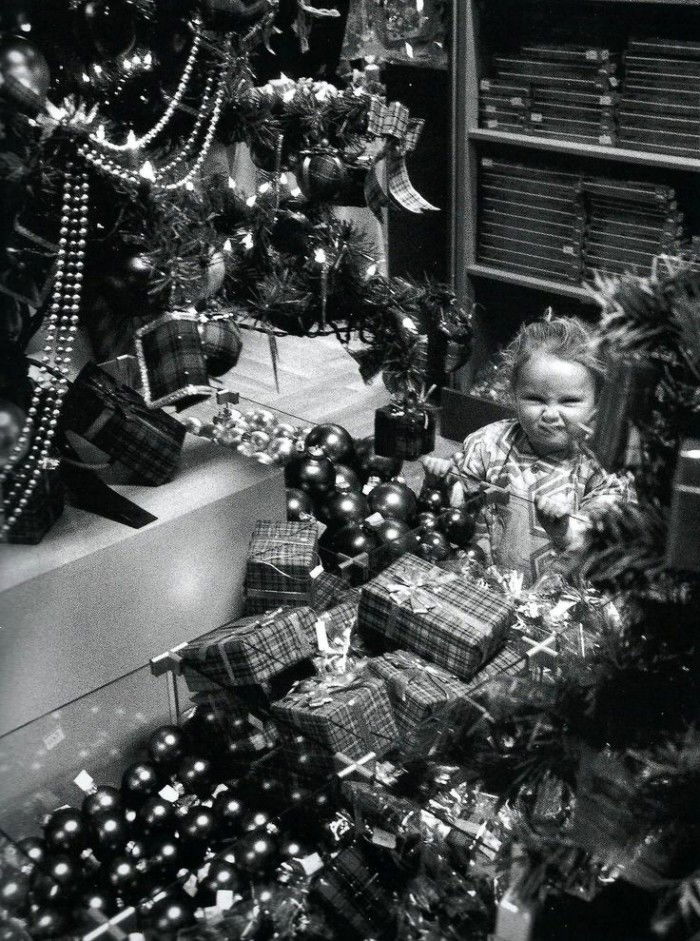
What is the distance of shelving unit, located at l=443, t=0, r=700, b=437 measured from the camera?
3.18 m

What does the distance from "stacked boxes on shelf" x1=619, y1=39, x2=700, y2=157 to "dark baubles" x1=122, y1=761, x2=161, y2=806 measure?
2327 millimetres

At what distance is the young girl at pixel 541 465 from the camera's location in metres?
2.21

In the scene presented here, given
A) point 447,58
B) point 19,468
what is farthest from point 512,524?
point 447,58

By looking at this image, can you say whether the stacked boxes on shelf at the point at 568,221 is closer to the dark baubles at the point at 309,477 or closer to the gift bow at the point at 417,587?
the dark baubles at the point at 309,477

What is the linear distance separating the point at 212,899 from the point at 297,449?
1600 millimetres

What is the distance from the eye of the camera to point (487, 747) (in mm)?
1254

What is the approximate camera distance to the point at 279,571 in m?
A: 2.14

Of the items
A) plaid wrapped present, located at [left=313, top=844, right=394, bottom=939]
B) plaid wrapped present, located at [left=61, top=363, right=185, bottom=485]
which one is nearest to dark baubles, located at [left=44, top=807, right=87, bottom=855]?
plaid wrapped present, located at [left=313, top=844, right=394, bottom=939]

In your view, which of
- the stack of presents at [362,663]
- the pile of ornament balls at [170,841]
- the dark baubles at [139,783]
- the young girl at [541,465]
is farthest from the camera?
the young girl at [541,465]

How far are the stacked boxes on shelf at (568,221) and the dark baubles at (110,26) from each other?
1.76 meters

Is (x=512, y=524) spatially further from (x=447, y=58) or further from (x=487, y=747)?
(x=447, y=58)

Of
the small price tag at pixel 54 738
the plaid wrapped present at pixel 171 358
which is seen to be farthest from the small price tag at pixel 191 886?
the plaid wrapped present at pixel 171 358

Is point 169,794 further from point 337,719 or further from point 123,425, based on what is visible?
point 123,425

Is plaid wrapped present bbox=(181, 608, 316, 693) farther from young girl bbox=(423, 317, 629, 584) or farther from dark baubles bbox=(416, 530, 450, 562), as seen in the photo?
young girl bbox=(423, 317, 629, 584)
